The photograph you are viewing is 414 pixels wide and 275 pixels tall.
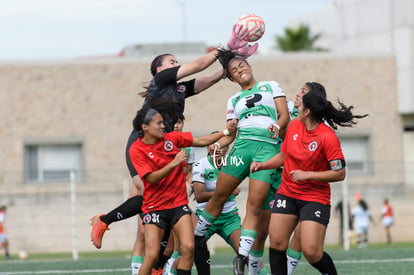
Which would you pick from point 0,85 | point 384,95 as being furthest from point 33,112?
point 384,95

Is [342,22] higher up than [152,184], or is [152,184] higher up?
[342,22]

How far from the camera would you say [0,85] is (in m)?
31.1

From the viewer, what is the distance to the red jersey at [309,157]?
842cm

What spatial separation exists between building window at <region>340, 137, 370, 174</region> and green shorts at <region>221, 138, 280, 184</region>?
2307 cm

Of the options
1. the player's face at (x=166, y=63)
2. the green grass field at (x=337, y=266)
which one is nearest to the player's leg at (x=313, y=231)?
the player's face at (x=166, y=63)

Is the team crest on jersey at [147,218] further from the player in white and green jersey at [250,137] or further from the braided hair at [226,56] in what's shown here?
the braided hair at [226,56]

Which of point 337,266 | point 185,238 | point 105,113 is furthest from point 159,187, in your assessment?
point 105,113

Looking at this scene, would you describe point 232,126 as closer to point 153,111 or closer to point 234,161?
point 234,161

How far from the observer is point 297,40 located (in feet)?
166

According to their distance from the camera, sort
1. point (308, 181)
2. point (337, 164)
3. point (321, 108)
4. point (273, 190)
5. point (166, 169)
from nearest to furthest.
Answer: point (337, 164) → point (166, 169) → point (308, 181) → point (321, 108) → point (273, 190)

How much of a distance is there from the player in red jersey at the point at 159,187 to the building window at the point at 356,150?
23804 millimetres

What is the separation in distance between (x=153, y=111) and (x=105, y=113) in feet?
75.7

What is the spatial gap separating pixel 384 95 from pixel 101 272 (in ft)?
69.7

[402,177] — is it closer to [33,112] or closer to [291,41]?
[33,112]
